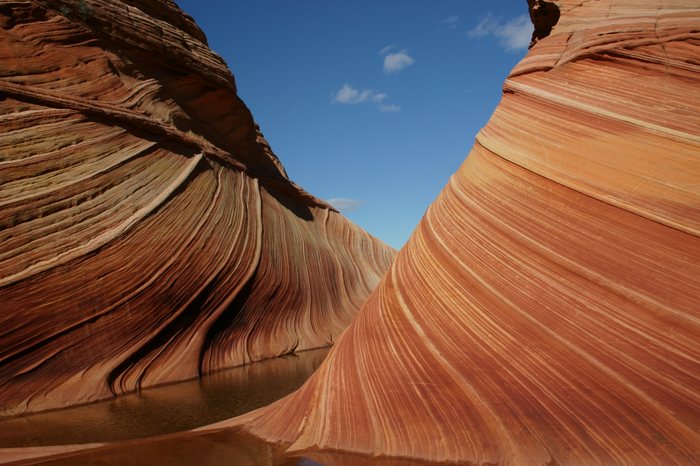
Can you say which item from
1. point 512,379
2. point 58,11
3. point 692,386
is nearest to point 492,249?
point 512,379

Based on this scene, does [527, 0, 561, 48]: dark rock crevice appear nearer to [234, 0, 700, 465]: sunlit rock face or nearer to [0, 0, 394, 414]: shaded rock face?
[234, 0, 700, 465]: sunlit rock face

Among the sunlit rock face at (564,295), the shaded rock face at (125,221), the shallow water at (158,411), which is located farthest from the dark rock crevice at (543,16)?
the shaded rock face at (125,221)

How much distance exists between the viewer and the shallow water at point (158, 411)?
3.17 m

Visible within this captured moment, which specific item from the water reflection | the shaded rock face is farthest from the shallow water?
the water reflection

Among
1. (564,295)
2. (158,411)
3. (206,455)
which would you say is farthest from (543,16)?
(158,411)

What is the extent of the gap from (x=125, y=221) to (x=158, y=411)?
2.00m

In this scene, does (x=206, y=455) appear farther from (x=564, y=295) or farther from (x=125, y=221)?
(x=125, y=221)

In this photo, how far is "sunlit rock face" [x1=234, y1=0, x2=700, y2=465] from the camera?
1850 millimetres

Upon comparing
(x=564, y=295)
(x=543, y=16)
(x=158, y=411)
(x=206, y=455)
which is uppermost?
(x=543, y=16)

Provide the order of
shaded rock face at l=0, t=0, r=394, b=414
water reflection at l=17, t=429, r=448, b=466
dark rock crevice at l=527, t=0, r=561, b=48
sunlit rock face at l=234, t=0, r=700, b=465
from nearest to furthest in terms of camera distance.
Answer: sunlit rock face at l=234, t=0, r=700, b=465 < water reflection at l=17, t=429, r=448, b=466 < dark rock crevice at l=527, t=0, r=561, b=48 < shaded rock face at l=0, t=0, r=394, b=414

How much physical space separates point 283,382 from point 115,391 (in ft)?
4.60

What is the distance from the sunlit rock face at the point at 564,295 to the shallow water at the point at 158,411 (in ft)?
3.11

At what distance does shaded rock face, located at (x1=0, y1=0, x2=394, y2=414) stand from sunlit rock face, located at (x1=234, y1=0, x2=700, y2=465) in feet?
8.31

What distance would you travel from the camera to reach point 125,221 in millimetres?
5059
